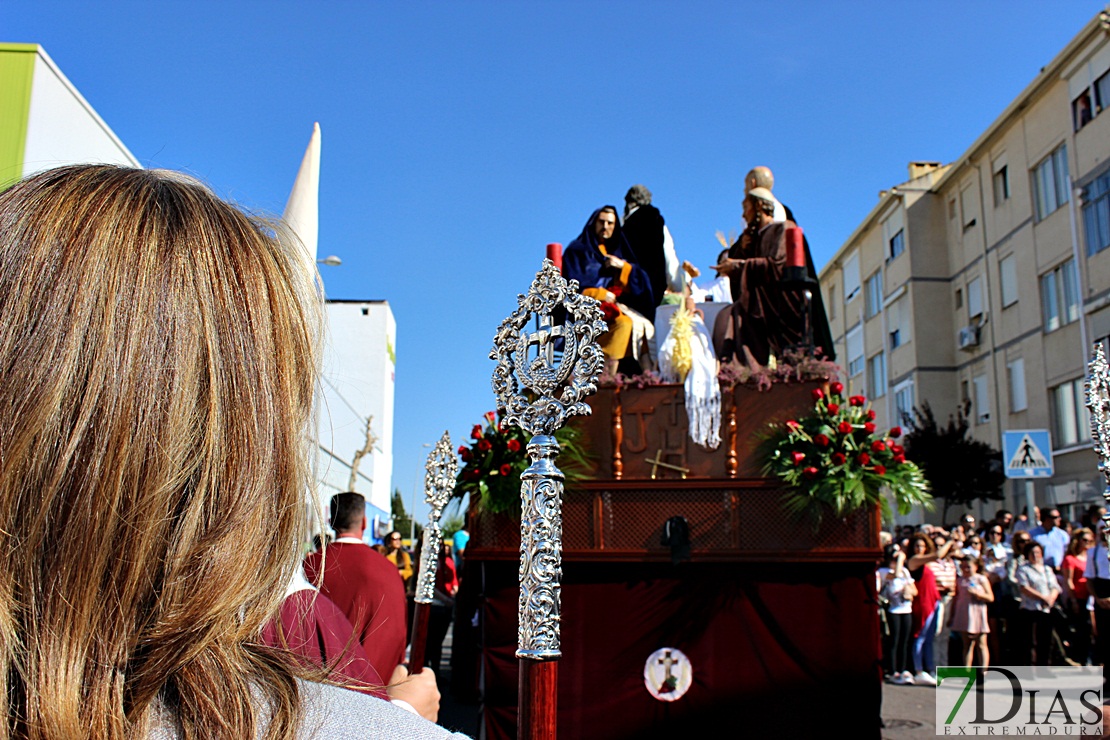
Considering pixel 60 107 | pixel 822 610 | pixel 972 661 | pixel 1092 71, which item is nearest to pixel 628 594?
pixel 822 610

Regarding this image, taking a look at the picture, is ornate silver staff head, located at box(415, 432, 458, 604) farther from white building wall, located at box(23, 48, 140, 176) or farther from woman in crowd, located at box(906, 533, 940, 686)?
white building wall, located at box(23, 48, 140, 176)

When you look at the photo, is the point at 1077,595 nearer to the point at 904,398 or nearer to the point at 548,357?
the point at 548,357

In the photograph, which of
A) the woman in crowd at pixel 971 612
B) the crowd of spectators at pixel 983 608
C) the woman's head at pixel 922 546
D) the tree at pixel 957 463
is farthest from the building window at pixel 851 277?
the woman in crowd at pixel 971 612

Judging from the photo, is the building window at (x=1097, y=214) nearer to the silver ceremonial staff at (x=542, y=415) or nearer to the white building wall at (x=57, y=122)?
the white building wall at (x=57, y=122)

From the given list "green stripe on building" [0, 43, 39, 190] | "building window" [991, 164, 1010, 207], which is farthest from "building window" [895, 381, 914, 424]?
"green stripe on building" [0, 43, 39, 190]

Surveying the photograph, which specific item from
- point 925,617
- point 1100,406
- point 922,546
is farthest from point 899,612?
point 1100,406

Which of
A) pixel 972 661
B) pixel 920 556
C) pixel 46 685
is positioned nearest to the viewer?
pixel 46 685

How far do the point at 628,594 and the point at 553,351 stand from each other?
3184 millimetres

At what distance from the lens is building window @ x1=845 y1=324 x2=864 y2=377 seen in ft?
120

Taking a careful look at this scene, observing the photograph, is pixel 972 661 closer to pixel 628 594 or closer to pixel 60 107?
pixel 628 594

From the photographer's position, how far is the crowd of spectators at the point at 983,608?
10.8 metres

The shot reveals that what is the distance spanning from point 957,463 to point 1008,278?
556 cm

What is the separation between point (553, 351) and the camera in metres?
3.46

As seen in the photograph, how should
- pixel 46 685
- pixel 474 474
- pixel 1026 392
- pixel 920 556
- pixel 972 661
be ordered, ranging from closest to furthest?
pixel 46 685 → pixel 474 474 → pixel 972 661 → pixel 920 556 → pixel 1026 392
